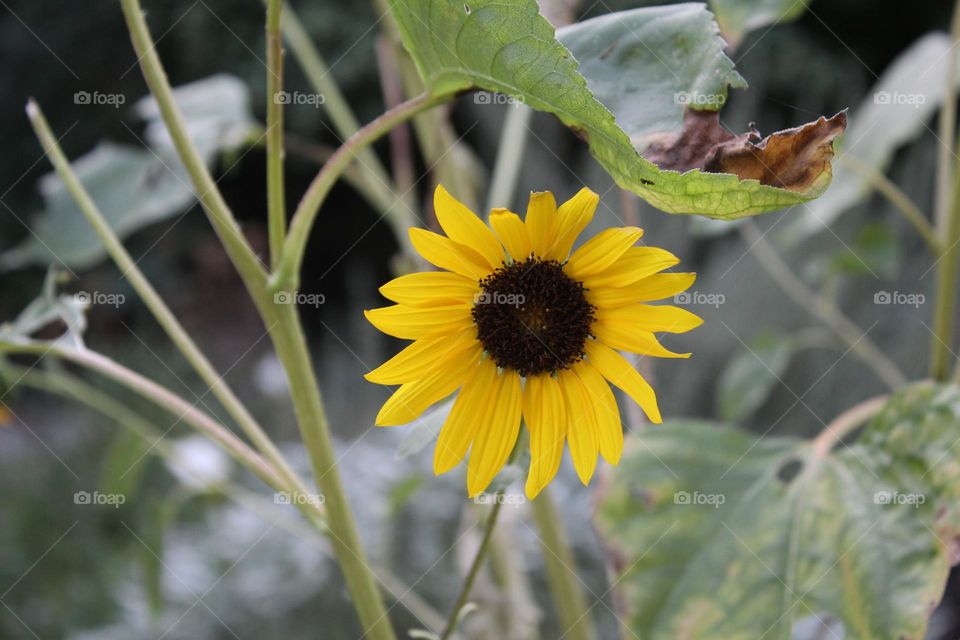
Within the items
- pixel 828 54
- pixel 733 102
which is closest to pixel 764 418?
pixel 733 102

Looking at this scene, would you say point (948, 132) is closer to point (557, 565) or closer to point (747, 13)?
point (747, 13)

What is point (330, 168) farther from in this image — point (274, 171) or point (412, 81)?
point (412, 81)

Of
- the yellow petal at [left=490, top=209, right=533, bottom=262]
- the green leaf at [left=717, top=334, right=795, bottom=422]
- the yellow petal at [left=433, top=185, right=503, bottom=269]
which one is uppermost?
the green leaf at [left=717, top=334, right=795, bottom=422]

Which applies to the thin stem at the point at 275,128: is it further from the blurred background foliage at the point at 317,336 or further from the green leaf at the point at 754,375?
the green leaf at the point at 754,375

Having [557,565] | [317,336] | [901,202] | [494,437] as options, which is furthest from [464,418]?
[317,336]

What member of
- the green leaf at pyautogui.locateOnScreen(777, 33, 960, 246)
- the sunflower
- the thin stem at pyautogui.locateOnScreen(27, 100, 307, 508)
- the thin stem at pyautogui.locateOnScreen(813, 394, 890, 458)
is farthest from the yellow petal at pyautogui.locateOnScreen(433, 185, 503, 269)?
the green leaf at pyautogui.locateOnScreen(777, 33, 960, 246)

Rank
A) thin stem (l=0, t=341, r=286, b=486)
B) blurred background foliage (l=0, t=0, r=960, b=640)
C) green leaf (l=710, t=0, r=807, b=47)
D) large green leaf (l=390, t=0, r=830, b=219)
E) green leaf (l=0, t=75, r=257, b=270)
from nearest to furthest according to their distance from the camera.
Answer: large green leaf (l=390, t=0, r=830, b=219) < thin stem (l=0, t=341, r=286, b=486) < green leaf (l=710, t=0, r=807, b=47) < green leaf (l=0, t=75, r=257, b=270) < blurred background foliage (l=0, t=0, r=960, b=640)

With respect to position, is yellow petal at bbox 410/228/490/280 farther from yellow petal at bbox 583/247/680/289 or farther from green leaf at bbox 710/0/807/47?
green leaf at bbox 710/0/807/47
